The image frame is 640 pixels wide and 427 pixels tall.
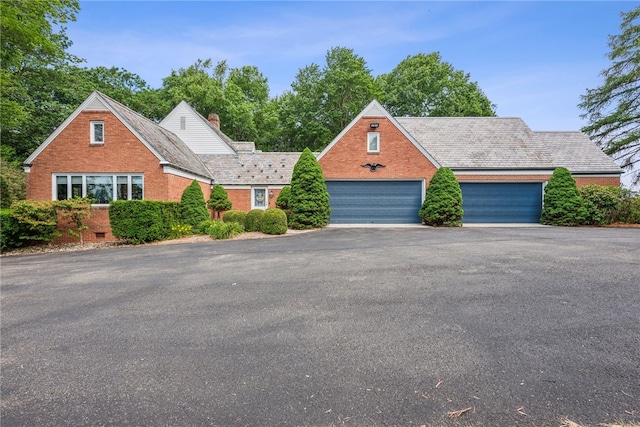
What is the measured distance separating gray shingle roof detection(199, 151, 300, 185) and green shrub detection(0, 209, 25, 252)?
1074 cm

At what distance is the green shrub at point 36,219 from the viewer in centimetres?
1122

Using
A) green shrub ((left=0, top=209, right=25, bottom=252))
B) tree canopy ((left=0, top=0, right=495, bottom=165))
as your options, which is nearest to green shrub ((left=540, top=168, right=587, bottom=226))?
tree canopy ((left=0, top=0, right=495, bottom=165))

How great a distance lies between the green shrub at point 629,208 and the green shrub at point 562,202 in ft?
6.76

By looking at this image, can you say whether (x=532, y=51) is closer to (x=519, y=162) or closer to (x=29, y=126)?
(x=519, y=162)

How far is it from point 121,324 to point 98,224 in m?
12.5

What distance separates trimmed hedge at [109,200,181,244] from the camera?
1184 centimetres

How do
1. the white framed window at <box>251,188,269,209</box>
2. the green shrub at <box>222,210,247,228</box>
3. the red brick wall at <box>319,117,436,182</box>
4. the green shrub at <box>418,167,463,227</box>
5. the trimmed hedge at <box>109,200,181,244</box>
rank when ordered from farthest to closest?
the white framed window at <box>251,188,269,209</box> < the red brick wall at <box>319,117,436,182</box> < the green shrub at <box>418,167,463,227</box> < the green shrub at <box>222,210,247,228</box> < the trimmed hedge at <box>109,200,181,244</box>

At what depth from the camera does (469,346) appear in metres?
3.12

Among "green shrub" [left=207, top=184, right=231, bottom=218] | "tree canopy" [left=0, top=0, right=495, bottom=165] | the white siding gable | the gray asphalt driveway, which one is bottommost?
the gray asphalt driveway

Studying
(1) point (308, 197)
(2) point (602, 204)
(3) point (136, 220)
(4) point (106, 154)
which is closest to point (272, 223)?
(1) point (308, 197)

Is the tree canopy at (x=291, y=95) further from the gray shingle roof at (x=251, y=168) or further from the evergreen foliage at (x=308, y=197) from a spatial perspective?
the evergreen foliage at (x=308, y=197)

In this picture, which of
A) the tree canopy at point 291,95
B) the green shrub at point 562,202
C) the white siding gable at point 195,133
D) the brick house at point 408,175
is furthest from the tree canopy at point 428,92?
the white siding gable at point 195,133

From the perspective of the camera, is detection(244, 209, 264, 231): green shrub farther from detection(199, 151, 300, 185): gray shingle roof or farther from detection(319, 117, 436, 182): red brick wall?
detection(199, 151, 300, 185): gray shingle roof

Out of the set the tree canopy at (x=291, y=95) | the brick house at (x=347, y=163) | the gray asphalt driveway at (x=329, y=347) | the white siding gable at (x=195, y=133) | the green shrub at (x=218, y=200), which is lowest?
the gray asphalt driveway at (x=329, y=347)
